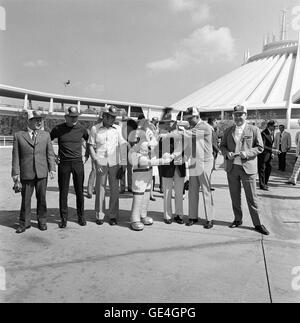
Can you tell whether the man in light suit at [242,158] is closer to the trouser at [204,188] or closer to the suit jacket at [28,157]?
the trouser at [204,188]

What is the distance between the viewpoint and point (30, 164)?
4301 millimetres

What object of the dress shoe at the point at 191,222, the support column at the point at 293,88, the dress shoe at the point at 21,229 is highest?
the support column at the point at 293,88

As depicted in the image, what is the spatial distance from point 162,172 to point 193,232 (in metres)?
1.05

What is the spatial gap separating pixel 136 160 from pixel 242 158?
1.54 metres

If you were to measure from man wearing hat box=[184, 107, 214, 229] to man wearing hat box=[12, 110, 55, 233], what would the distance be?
7.12 ft

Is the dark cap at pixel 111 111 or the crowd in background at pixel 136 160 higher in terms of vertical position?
the dark cap at pixel 111 111

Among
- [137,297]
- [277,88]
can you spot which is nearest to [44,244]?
[137,297]

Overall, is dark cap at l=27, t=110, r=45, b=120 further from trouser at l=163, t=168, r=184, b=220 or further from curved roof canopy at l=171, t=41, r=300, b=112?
curved roof canopy at l=171, t=41, r=300, b=112

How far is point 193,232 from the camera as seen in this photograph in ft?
14.2

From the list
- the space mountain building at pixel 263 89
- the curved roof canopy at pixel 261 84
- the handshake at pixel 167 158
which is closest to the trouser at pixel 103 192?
the handshake at pixel 167 158

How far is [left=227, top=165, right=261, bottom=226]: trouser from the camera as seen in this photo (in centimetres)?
439

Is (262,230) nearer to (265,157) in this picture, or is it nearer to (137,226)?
(137,226)

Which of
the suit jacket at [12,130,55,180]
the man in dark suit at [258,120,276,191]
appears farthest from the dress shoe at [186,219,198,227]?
the man in dark suit at [258,120,276,191]

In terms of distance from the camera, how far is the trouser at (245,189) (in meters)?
4.39
